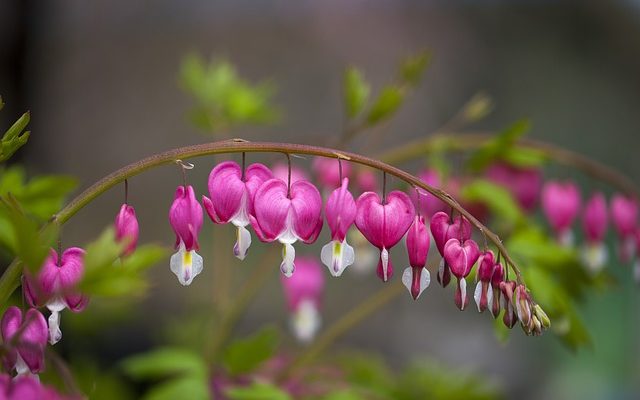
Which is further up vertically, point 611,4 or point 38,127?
point 611,4

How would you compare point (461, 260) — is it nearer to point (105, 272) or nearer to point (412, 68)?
point (105, 272)

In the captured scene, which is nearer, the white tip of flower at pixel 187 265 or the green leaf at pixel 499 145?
the white tip of flower at pixel 187 265

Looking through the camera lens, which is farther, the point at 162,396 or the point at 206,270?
the point at 206,270

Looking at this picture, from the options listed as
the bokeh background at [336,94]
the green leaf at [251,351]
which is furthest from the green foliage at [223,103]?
the bokeh background at [336,94]

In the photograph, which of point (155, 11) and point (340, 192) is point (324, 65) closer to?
point (155, 11)

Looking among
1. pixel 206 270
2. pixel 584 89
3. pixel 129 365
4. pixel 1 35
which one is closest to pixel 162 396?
pixel 129 365

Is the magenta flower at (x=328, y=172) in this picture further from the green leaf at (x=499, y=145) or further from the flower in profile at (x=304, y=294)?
the green leaf at (x=499, y=145)

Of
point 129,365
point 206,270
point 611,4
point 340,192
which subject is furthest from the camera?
point 611,4
